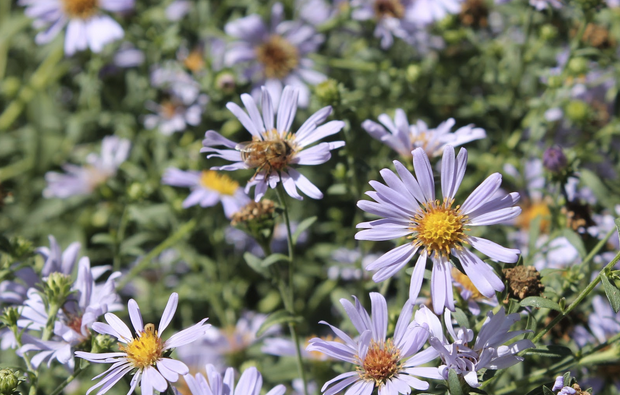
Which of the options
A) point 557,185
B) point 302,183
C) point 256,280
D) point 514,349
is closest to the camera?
point 514,349

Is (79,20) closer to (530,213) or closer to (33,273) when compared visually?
(33,273)

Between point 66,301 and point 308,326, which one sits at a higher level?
point 308,326

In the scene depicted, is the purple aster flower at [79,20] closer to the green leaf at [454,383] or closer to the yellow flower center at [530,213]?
the yellow flower center at [530,213]

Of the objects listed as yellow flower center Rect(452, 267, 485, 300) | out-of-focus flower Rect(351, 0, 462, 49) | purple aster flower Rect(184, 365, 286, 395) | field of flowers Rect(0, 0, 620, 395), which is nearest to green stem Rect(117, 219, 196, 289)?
field of flowers Rect(0, 0, 620, 395)

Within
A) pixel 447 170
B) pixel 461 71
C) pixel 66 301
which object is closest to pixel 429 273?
pixel 447 170

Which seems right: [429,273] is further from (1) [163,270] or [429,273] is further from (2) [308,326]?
(1) [163,270]

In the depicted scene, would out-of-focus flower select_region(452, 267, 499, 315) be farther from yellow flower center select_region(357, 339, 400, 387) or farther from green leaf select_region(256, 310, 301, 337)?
green leaf select_region(256, 310, 301, 337)
